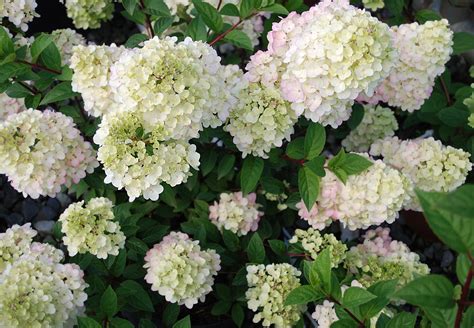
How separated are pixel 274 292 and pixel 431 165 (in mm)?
662

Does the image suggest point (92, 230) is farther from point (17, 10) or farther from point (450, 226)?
point (450, 226)

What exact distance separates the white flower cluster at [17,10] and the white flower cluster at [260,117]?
0.78m

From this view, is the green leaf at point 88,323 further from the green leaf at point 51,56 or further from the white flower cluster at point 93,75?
the green leaf at point 51,56

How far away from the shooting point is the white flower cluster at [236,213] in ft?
6.82

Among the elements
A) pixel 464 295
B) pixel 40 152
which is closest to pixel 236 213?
pixel 40 152

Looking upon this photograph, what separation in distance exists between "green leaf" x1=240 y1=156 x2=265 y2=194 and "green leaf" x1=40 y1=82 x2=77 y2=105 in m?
0.62

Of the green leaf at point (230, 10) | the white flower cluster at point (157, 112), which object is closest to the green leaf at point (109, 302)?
the white flower cluster at point (157, 112)

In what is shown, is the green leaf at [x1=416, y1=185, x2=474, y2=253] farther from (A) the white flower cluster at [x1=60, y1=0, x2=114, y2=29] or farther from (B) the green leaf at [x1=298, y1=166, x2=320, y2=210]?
(A) the white flower cluster at [x1=60, y1=0, x2=114, y2=29]

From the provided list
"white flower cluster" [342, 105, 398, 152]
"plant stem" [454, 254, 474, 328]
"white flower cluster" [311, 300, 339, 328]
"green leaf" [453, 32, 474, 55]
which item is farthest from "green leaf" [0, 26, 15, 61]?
"green leaf" [453, 32, 474, 55]

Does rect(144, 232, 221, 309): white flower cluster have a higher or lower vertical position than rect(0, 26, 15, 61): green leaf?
lower

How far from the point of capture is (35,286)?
150cm

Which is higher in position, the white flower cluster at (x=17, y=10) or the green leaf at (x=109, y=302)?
the white flower cluster at (x=17, y=10)

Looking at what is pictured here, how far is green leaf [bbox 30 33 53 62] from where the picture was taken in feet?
5.80

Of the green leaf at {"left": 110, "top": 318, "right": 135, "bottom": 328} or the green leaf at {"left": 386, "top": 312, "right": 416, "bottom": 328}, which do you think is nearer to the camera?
the green leaf at {"left": 386, "top": 312, "right": 416, "bottom": 328}
